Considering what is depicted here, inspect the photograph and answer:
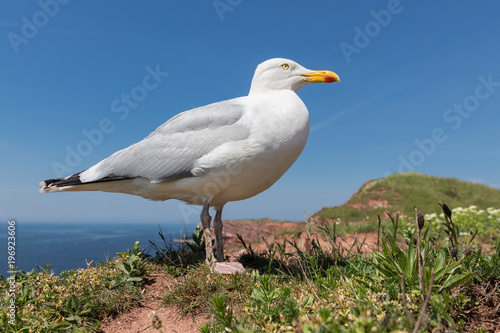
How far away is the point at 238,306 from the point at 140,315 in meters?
1.21

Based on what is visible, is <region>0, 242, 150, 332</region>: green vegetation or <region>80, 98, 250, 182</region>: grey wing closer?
<region>0, 242, 150, 332</region>: green vegetation

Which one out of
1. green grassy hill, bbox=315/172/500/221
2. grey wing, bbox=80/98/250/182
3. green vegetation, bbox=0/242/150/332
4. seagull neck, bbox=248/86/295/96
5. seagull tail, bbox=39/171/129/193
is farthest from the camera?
green grassy hill, bbox=315/172/500/221

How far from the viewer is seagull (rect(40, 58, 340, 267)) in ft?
13.5

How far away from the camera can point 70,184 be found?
479cm

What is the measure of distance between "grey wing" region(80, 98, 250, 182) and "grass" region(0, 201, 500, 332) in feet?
3.86

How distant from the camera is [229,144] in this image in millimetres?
4109

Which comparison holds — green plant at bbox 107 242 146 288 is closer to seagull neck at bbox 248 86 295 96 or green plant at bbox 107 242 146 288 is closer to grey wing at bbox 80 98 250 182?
grey wing at bbox 80 98 250 182

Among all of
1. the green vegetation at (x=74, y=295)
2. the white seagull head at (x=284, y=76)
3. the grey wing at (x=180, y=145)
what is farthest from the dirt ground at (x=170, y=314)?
the white seagull head at (x=284, y=76)

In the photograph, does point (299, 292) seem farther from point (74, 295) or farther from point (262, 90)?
point (262, 90)

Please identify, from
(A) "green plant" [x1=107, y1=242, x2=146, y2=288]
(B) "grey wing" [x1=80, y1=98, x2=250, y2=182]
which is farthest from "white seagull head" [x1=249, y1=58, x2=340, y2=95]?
(A) "green plant" [x1=107, y1=242, x2=146, y2=288]

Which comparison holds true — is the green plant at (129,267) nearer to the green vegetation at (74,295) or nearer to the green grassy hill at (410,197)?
A: the green vegetation at (74,295)

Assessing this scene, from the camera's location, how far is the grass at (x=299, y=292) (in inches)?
101

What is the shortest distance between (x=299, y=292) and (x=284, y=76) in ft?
9.61

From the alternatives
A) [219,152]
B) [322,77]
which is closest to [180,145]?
[219,152]
